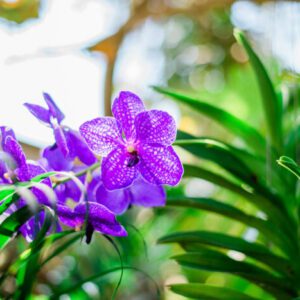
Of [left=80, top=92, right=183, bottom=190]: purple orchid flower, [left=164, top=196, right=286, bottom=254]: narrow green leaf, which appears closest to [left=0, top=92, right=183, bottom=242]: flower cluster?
[left=80, top=92, right=183, bottom=190]: purple orchid flower

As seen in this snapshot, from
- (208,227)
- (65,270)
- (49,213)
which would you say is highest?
(49,213)

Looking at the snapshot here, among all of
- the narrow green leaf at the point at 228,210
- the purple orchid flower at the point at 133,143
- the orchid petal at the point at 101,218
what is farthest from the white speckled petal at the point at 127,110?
the narrow green leaf at the point at 228,210

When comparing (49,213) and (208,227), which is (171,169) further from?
(208,227)

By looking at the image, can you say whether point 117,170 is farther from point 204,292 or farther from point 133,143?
point 204,292

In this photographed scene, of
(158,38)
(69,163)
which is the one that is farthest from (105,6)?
(69,163)

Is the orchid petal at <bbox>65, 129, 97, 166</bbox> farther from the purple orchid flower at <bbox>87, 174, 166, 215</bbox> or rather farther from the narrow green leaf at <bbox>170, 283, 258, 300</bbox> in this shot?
the narrow green leaf at <bbox>170, 283, 258, 300</bbox>

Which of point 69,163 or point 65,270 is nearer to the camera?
point 69,163

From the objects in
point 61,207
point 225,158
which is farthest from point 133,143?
point 225,158
